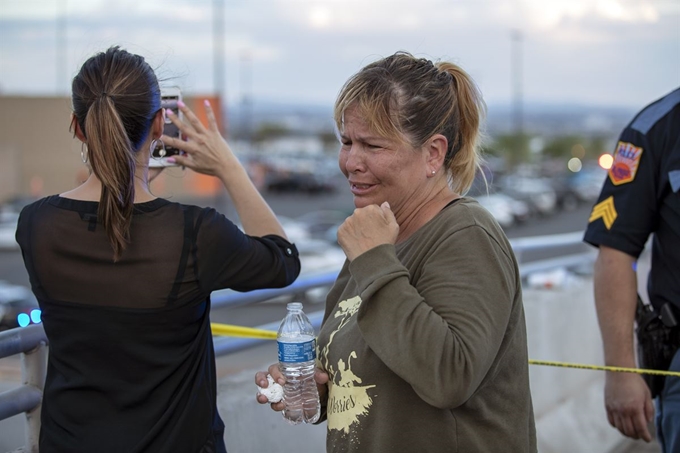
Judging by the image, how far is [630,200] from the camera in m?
2.92

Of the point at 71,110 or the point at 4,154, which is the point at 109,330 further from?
the point at 4,154

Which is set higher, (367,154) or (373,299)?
(367,154)

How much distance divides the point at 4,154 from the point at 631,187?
51.2 meters

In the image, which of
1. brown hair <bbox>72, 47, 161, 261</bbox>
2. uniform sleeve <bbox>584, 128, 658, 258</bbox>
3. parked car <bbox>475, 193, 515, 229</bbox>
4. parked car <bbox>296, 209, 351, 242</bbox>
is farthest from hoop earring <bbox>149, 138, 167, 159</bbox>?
parked car <bbox>475, 193, 515, 229</bbox>

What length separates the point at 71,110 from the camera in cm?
233

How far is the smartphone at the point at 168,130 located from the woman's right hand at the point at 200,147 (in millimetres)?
17

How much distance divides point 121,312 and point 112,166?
41 centimetres

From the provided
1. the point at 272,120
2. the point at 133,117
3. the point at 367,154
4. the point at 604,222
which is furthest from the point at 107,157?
the point at 272,120

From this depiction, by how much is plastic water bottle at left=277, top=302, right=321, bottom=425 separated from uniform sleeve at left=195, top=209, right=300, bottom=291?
6.2 inches

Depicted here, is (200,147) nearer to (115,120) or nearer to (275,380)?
(115,120)

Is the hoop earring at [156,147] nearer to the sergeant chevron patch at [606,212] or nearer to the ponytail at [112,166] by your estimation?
the ponytail at [112,166]

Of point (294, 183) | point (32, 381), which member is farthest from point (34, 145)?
point (32, 381)

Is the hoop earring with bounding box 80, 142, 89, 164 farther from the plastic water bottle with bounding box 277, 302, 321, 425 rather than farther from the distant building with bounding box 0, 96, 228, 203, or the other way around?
the distant building with bounding box 0, 96, 228, 203

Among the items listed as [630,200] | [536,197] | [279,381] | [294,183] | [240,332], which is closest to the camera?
→ [279,381]
